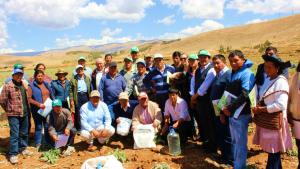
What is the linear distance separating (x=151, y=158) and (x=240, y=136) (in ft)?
7.36

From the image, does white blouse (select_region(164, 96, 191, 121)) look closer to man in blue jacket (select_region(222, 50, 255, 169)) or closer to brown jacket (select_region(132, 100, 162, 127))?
brown jacket (select_region(132, 100, 162, 127))

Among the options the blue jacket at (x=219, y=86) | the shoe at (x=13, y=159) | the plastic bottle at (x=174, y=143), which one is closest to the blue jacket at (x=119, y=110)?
the plastic bottle at (x=174, y=143)

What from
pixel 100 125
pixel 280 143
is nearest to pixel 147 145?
pixel 100 125

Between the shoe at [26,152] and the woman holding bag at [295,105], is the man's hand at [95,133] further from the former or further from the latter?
the woman holding bag at [295,105]

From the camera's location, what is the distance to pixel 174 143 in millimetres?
7324

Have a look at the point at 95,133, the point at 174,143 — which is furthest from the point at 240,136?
the point at 95,133

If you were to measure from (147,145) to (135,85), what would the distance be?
151 cm

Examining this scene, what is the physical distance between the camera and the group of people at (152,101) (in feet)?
18.1

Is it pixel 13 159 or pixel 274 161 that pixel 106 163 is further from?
pixel 13 159

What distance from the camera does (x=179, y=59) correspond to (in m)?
8.09

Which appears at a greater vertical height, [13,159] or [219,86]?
[219,86]

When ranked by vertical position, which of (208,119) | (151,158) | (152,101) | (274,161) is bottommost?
(151,158)

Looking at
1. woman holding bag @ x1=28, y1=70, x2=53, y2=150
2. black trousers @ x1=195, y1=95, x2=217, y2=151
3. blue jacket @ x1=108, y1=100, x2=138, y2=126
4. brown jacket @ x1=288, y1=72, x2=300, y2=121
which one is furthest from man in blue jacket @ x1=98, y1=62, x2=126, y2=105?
brown jacket @ x1=288, y1=72, x2=300, y2=121

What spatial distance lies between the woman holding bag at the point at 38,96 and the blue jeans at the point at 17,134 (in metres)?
0.40
